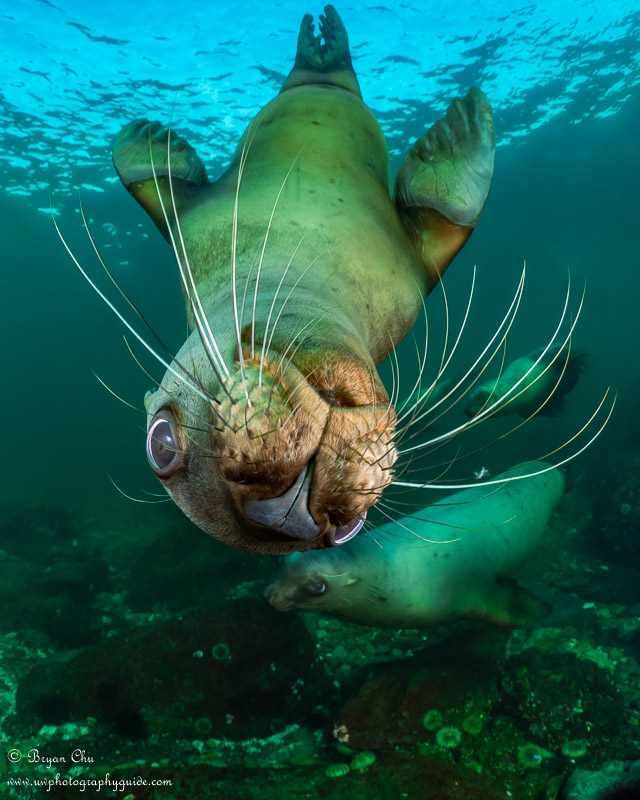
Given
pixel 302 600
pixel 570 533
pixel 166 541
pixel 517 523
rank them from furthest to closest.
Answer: pixel 570 533 < pixel 166 541 < pixel 517 523 < pixel 302 600

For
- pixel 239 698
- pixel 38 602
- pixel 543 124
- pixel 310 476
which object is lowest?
pixel 38 602

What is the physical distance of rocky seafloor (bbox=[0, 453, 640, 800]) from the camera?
289 centimetres

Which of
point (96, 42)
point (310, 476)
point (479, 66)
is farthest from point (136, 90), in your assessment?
point (310, 476)

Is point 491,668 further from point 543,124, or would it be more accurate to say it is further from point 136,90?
point 543,124

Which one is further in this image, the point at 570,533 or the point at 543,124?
the point at 543,124

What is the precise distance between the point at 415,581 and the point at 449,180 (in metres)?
3.74

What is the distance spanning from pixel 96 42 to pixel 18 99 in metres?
4.38

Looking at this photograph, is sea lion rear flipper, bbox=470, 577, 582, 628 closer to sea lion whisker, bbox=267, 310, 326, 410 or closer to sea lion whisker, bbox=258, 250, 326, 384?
sea lion whisker, bbox=258, 250, 326, 384

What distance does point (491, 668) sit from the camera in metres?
4.14

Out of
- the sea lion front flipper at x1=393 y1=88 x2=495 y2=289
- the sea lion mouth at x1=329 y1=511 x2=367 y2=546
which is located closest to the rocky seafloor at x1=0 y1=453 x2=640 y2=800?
the sea lion mouth at x1=329 y1=511 x2=367 y2=546

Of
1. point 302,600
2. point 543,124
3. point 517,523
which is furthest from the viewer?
point 543,124

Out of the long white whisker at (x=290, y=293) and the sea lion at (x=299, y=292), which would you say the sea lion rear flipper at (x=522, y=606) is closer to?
the sea lion at (x=299, y=292)

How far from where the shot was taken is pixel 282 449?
3.18 feet

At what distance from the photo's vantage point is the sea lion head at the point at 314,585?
452cm
